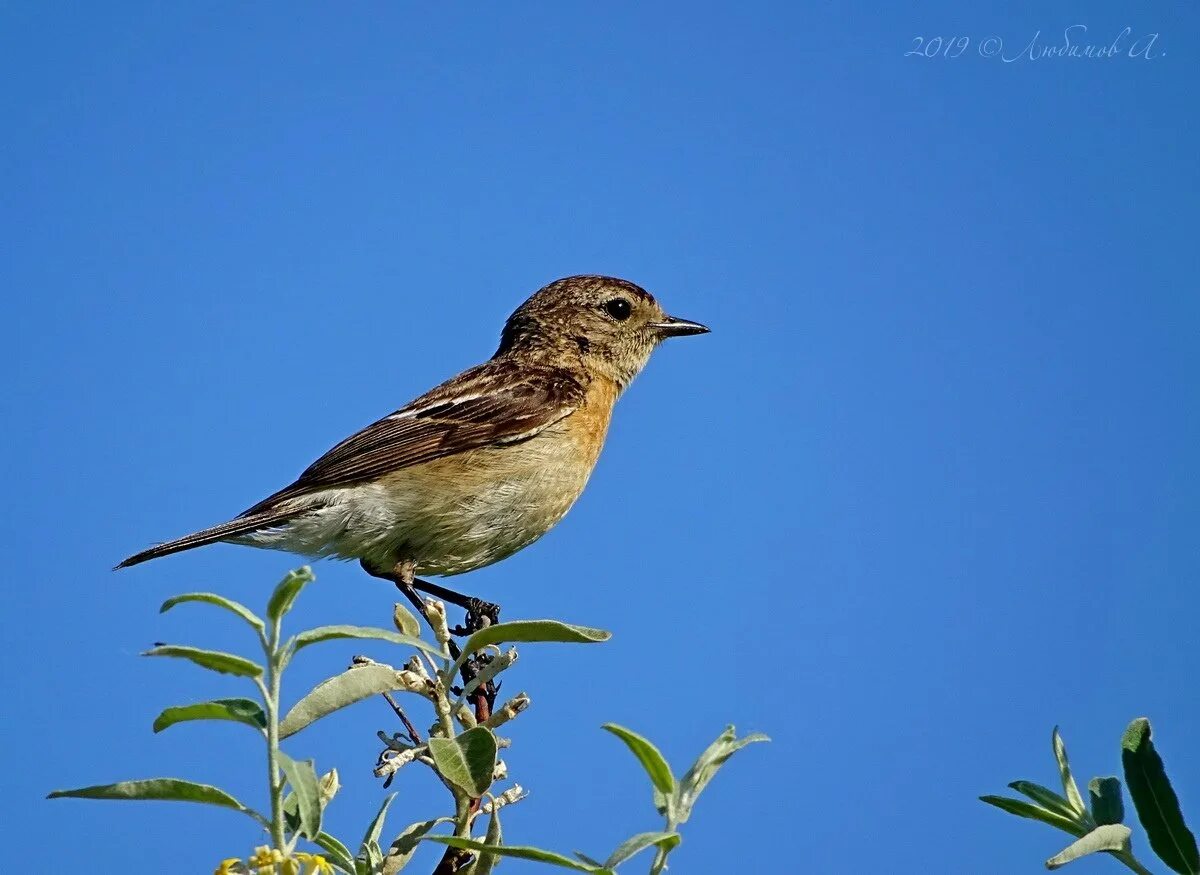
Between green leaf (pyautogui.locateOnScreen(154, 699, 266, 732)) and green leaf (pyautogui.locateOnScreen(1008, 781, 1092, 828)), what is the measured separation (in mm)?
1372

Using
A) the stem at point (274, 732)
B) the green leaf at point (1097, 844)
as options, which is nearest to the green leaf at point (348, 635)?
the stem at point (274, 732)

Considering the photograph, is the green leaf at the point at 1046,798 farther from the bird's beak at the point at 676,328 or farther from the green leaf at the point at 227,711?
the bird's beak at the point at 676,328

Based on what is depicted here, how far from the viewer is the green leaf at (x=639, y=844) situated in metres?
1.95

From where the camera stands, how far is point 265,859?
192cm

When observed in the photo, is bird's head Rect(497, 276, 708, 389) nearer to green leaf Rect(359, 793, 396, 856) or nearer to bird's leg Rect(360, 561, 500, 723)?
bird's leg Rect(360, 561, 500, 723)

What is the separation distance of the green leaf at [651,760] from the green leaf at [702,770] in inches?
1.0

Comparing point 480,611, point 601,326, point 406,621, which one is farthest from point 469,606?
point 406,621

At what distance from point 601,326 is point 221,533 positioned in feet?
11.4

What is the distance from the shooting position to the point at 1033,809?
7.40 feet

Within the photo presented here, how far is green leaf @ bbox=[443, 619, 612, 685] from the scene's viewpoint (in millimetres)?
2219

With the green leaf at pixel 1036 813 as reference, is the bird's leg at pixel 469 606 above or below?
above

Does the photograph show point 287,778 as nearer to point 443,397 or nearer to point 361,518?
point 361,518

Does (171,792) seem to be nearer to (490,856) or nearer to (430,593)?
(490,856)

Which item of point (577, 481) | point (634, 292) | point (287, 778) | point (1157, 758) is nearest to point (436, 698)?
point (287, 778)
